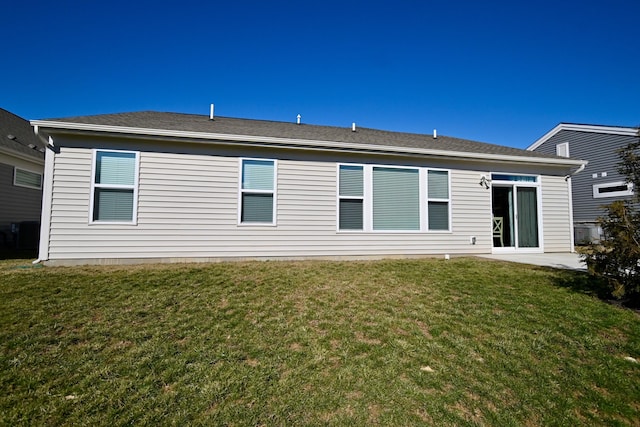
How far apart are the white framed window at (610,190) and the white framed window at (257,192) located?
17.2 metres

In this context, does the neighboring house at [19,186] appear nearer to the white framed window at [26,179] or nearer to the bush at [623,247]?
the white framed window at [26,179]

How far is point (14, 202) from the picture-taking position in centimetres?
962

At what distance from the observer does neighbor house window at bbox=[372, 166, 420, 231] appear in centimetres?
749

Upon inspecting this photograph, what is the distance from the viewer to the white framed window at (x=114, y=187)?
6.11 metres

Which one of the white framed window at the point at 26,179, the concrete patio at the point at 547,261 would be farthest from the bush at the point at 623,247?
the white framed window at the point at 26,179

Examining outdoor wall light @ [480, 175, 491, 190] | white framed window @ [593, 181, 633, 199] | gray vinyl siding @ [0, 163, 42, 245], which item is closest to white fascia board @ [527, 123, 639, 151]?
white framed window @ [593, 181, 633, 199]

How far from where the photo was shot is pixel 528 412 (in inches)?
83.4

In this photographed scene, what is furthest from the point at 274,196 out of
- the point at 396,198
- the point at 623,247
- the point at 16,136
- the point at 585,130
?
the point at 585,130

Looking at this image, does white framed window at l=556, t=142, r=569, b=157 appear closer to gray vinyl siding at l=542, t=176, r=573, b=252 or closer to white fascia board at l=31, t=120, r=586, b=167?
white fascia board at l=31, t=120, r=586, b=167

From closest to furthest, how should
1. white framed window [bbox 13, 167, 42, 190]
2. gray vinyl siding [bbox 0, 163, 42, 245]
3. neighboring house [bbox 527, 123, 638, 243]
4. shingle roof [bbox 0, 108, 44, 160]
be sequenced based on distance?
gray vinyl siding [bbox 0, 163, 42, 245]
shingle roof [bbox 0, 108, 44, 160]
white framed window [bbox 13, 167, 42, 190]
neighboring house [bbox 527, 123, 638, 243]

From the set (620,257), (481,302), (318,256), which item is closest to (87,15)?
(318,256)

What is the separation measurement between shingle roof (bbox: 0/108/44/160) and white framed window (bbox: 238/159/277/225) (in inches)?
325

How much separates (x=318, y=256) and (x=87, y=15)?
899cm

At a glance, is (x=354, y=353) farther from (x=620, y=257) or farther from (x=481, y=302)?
(x=620, y=257)
